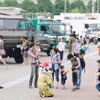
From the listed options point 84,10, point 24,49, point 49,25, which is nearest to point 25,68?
point 24,49

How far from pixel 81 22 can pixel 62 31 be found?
2101cm

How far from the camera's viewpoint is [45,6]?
5032 inches

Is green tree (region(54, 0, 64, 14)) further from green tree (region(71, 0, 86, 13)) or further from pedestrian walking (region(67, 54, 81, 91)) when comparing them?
pedestrian walking (region(67, 54, 81, 91))

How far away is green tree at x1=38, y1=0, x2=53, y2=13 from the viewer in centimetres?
12644

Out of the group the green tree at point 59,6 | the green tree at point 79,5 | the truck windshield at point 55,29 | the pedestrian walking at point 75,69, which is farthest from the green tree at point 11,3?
the pedestrian walking at point 75,69

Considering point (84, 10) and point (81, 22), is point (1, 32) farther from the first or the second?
point (84, 10)

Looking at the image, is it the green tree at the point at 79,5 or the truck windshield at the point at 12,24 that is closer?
the truck windshield at the point at 12,24

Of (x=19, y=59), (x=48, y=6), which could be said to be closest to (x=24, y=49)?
(x=19, y=59)

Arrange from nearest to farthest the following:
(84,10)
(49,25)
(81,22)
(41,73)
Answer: (41,73), (49,25), (81,22), (84,10)

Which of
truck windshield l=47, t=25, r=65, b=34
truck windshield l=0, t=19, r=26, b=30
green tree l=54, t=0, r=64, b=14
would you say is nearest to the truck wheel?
truck windshield l=0, t=19, r=26, b=30

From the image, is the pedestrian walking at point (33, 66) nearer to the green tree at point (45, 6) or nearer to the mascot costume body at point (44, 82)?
the mascot costume body at point (44, 82)

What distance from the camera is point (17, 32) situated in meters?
27.9

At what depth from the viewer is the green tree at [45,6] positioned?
126438 mm

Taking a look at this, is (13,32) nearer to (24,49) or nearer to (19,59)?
(24,49)
